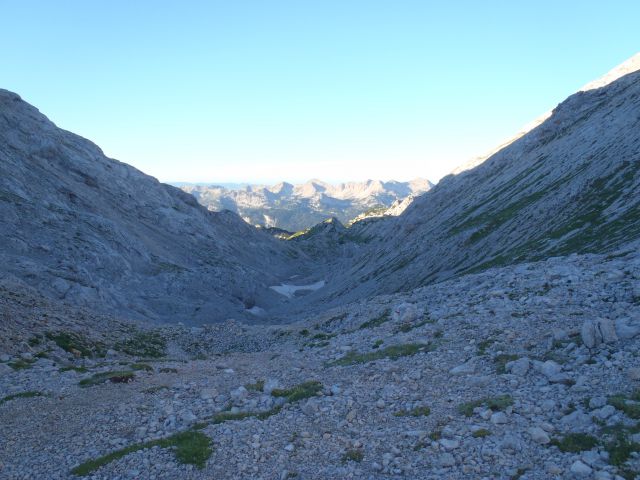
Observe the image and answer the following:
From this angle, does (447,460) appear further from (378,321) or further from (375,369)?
(378,321)

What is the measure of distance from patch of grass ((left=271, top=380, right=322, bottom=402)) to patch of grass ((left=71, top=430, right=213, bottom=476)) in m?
4.54

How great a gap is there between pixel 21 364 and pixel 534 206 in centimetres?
6612

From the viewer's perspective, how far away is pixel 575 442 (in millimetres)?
A: 12859

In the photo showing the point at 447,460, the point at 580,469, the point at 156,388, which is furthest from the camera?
the point at 156,388

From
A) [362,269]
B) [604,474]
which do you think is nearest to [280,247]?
[362,269]

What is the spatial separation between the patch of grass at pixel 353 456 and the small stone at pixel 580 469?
6339 mm

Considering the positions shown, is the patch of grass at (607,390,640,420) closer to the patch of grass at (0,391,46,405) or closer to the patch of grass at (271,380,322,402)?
the patch of grass at (271,380,322,402)

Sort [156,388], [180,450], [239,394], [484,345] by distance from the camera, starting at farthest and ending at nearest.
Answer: [156,388] → [239,394] → [484,345] → [180,450]

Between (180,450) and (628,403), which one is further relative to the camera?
(180,450)

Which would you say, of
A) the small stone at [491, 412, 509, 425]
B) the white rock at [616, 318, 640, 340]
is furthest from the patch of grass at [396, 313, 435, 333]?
the small stone at [491, 412, 509, 425]

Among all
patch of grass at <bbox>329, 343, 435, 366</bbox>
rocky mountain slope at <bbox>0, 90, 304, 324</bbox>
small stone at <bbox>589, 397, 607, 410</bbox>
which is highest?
rocky mountain slope at <bbox>0, 90, 304, 324</bbox>

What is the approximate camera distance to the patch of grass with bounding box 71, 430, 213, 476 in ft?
52.5

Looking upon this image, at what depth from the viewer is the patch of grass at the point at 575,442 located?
41.2 feet

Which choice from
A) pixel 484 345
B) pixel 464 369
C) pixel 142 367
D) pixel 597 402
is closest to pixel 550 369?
pixel 597 402
